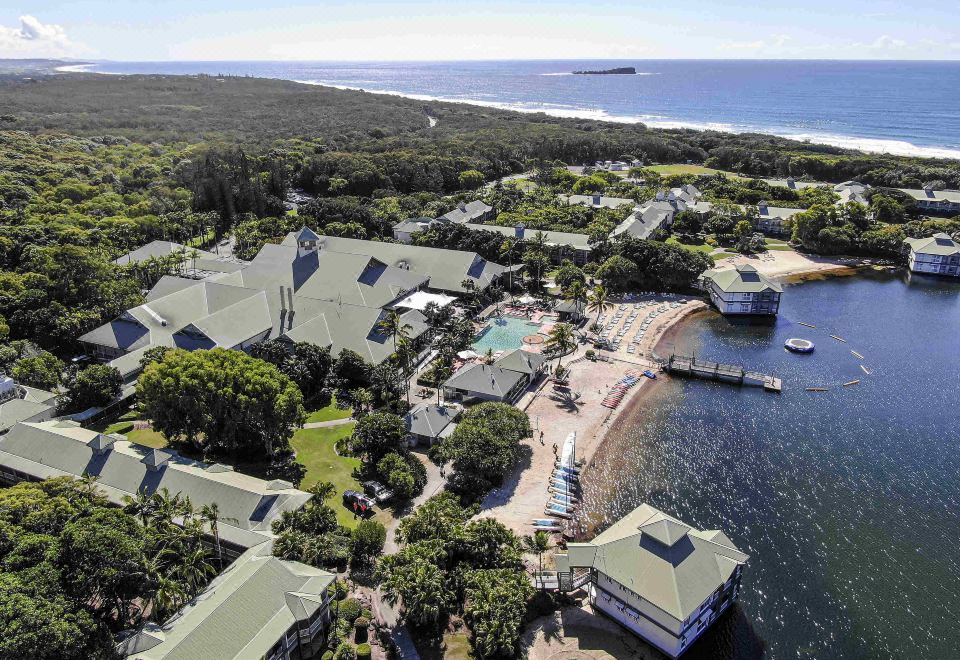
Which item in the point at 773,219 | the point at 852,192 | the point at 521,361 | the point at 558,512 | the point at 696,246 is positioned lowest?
the point at 558,512

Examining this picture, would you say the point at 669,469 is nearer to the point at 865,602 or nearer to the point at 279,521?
the point at 865,602

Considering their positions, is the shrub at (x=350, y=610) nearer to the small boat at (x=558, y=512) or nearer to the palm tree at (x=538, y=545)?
the palm tree at (x=538, y=545)

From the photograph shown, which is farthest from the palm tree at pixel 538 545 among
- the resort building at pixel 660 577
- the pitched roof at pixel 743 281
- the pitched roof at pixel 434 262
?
the pitched roof at pixel 743 281

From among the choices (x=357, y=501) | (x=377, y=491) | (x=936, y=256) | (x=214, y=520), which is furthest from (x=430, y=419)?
(x=936, y=256)

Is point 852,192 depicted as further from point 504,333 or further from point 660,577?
point 660,577

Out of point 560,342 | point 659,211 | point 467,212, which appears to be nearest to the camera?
point 560,342

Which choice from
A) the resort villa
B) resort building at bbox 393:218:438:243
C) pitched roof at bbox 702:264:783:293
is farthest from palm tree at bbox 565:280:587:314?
resort building at bbox 393:218:438:243
